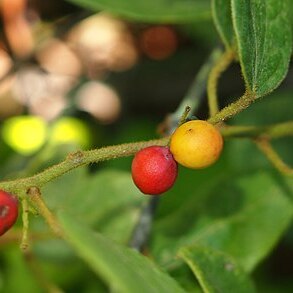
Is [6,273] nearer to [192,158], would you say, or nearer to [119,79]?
[119,79]

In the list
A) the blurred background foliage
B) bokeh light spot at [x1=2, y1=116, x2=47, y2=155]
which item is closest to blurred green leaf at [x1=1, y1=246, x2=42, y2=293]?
the blurred background foliage

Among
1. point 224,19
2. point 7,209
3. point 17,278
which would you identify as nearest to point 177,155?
point 7,209

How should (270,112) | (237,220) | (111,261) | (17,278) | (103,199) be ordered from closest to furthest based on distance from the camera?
(111,261) < (237,220) < (103,199) < (17,278) < (270,112)

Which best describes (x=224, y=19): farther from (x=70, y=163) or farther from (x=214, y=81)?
(x=70, y=163)

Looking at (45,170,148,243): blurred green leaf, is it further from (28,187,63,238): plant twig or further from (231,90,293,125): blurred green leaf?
(28,187,63,238): plant twig

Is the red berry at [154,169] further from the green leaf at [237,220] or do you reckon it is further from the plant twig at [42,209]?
the green leaf at [237,220]
